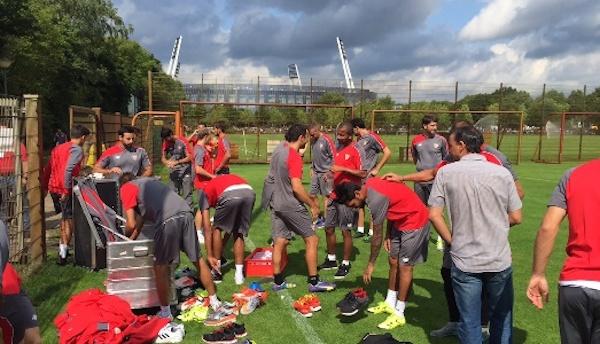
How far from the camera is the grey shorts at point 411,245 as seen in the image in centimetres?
497

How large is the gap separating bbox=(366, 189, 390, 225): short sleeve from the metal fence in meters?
5.14

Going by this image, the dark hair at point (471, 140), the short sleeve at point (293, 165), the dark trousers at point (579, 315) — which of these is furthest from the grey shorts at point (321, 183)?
the dark trousers at point (579, 315)

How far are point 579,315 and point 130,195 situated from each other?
158 inches

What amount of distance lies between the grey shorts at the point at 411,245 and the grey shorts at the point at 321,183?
4.11 meters

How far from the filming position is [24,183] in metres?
7.21

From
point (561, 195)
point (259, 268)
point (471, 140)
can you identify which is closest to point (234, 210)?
point (259, 268)

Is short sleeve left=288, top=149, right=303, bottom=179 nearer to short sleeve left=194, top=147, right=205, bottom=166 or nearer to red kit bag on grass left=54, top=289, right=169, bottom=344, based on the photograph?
red kit bag on grass left=54, top=289, right=169, bottom=344

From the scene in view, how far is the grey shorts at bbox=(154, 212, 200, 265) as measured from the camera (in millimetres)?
4977

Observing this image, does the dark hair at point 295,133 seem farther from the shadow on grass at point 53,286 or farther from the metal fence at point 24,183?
the metal fence at point 24,183

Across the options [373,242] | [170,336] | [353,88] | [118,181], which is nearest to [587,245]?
[373,242]

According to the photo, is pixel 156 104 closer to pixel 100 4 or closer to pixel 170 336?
pixel 170 336

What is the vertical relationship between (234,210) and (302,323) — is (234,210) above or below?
above

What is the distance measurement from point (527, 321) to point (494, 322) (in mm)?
1752

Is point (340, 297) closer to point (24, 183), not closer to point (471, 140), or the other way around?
point (471, 140)
